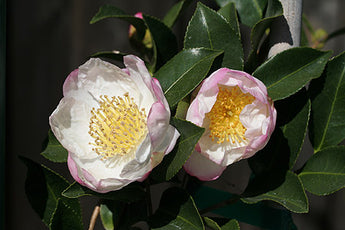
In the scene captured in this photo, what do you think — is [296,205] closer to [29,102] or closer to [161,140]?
[161,140]

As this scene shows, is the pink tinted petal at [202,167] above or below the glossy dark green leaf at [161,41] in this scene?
below

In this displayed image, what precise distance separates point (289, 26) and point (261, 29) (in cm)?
4

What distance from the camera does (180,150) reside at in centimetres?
44

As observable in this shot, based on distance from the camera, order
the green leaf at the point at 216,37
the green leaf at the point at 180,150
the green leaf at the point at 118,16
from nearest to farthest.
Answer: the green leaf at the point at 180,150
the green leaf at the point at 216,37
the green leaf at the point at 118,16

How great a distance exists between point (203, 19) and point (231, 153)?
18 cm

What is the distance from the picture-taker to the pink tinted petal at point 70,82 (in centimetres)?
48

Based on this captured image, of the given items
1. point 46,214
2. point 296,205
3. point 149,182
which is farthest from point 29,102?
point 296,205

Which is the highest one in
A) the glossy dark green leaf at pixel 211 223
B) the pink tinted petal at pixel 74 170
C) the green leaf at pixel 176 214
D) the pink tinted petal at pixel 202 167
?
the pink tinted petal at pixel 74 170

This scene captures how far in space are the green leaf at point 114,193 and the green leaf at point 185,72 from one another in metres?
0.12

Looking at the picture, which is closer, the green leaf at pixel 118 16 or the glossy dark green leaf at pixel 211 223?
the glossy dark green leaf at pixel 211 223

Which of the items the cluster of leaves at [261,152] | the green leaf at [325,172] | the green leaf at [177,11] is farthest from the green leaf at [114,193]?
the green leaf at [177,11]

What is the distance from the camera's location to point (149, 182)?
53 centimetres

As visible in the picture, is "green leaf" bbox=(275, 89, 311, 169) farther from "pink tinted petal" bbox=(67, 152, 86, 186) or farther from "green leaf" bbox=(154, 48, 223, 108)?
"pink tinted petal" bbox=(67, 152, 86, 186)

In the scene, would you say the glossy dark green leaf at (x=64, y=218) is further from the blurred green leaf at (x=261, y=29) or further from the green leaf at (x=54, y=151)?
the blurred green leaf at (x=261, y=29)
